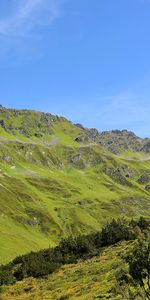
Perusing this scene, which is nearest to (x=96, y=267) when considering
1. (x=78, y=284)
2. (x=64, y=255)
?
(x=78, y=284)

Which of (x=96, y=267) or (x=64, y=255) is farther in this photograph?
(x=64, y=255)

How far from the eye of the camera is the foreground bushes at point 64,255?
68.8 metres

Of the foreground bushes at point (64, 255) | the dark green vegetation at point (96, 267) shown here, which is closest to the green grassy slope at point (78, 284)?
the dark green vegetation at point (96, 267)

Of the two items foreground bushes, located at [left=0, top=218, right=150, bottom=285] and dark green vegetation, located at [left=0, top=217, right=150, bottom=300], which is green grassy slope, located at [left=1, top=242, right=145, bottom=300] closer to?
dark green vegetation, located at [left=0, top=217, right=150, bottom=300]

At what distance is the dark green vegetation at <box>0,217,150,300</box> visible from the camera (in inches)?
1326

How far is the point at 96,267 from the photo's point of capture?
60812 millimetres

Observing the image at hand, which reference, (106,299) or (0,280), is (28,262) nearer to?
(0,280)

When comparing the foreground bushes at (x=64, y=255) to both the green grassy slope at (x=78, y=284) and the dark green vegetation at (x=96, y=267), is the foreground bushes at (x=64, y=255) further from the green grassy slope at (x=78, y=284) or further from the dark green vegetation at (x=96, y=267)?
the green grassy slope at (x=78, y=284)

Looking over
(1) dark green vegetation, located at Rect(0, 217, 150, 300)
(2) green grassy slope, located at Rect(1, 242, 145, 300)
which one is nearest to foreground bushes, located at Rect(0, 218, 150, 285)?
(1) dark green vegetation, located at Rect(0, 217, 150, 300)

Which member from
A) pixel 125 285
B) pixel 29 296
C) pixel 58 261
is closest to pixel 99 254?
pixel 58 261

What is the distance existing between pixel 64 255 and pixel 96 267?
20.0m

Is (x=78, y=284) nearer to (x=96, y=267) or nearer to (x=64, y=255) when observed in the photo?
(x=96, y=267)

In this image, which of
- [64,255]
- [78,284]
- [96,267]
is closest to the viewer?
[78,284]

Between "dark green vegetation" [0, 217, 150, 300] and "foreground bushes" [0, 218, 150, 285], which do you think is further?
"foreground bushes" [0, 218, 150, 285]
